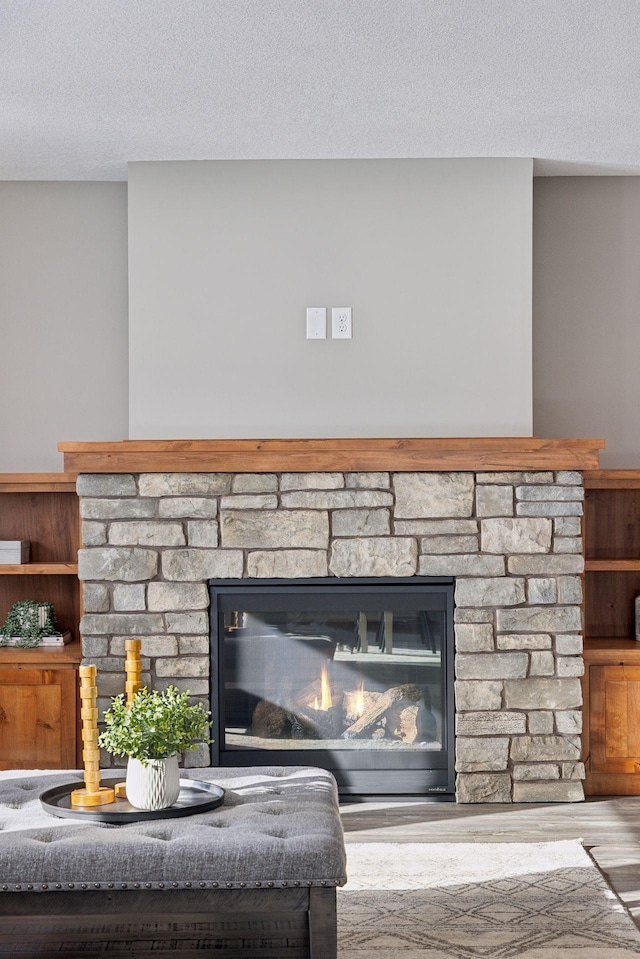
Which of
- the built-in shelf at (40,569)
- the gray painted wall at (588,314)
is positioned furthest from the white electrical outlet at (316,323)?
the built-in shelf at (40,569)

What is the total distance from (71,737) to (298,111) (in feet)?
8.61

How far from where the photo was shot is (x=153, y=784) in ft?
7.88

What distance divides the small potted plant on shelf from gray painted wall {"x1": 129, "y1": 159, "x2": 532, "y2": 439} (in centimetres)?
178

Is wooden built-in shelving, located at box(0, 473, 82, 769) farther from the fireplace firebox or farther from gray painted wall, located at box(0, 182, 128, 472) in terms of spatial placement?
the fireplace firebox

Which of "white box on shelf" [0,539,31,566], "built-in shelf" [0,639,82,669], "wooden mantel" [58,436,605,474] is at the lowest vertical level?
"built-in shelf" [0,639,82,669]

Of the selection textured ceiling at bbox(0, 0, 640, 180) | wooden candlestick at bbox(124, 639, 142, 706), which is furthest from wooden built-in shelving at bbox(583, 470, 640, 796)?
wooden candlestick at bbox(124, 639, 142, 706)

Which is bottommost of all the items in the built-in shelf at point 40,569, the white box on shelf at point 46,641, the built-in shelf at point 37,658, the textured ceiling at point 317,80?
the built-in shelf at point 37,658

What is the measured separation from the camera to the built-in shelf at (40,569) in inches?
161

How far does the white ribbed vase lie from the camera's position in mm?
2398

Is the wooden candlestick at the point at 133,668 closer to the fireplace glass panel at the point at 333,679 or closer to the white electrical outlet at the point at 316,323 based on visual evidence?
the fireplace glass panel at the point at 333,679

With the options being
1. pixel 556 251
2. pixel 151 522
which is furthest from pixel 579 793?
pixel 556 251

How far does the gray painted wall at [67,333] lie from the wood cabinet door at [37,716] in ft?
3.24

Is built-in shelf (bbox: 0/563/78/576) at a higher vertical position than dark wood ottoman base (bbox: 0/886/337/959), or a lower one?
higher

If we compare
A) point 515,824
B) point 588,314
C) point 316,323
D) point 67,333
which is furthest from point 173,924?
point 588,314
